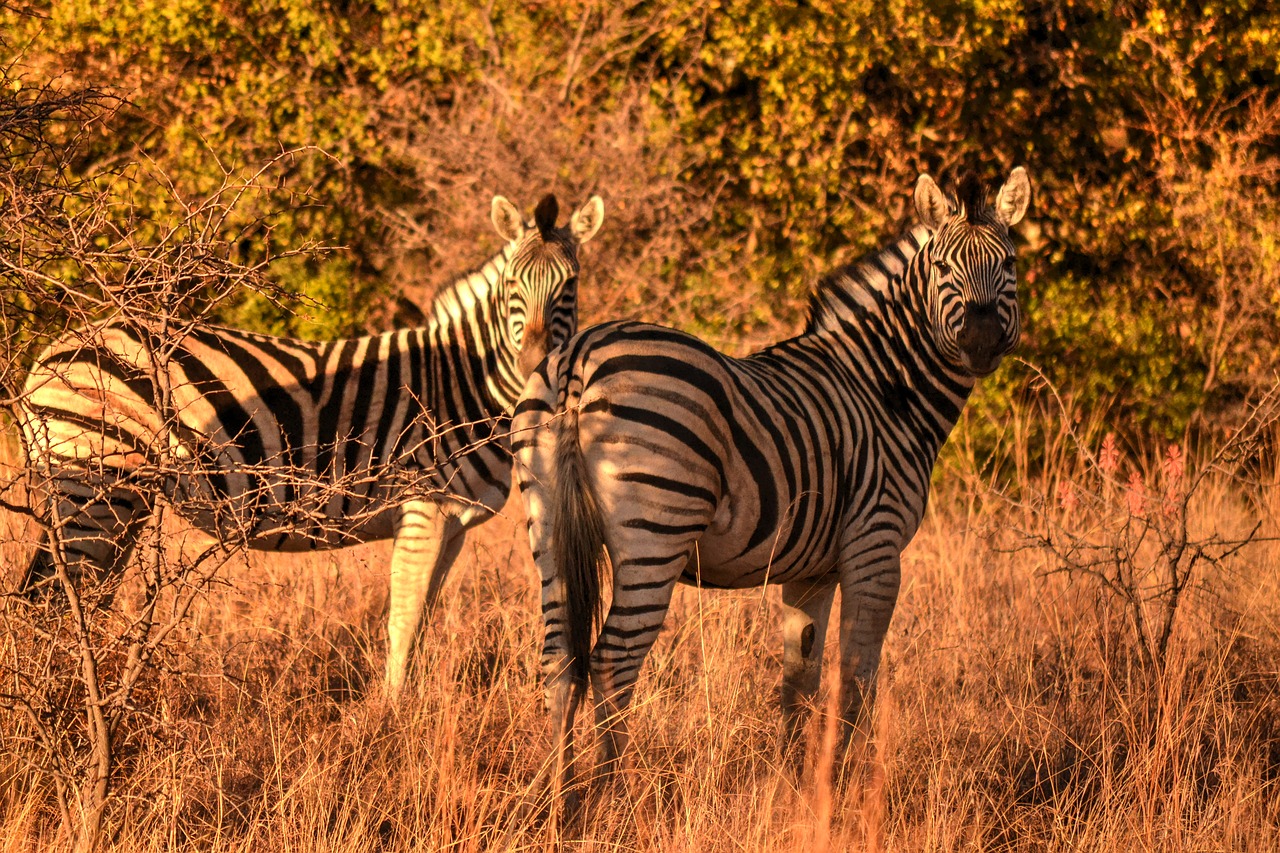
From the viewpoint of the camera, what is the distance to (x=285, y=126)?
9.62 m

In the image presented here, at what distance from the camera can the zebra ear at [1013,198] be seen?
5.24 m

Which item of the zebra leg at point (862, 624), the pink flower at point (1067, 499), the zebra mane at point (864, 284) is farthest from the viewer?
the pink flower at point (1067, 499)

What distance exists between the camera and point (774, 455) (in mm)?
4270

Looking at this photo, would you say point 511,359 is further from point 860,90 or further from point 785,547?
point 860,90

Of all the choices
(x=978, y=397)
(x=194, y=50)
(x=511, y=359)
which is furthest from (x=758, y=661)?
(x=194, y=50)

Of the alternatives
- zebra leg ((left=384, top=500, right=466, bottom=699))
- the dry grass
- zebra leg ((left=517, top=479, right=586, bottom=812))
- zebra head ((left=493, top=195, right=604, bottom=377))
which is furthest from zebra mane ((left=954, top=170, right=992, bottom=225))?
zebra leg ((left=384, top=500, right=466, bottom=699))

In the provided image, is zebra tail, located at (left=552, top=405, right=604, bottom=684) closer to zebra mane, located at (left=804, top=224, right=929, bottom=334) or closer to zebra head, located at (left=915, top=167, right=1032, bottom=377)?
zebra mane, located at (left=804, top=224, right=929, bottom=334)

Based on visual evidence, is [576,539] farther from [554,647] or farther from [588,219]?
[588,219]

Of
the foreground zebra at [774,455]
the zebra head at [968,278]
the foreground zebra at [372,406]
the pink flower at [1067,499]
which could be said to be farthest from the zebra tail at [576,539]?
the pink flower at [1067,499]

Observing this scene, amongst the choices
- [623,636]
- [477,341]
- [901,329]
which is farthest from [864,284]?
[623,636]

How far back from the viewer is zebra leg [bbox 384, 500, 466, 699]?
5320mm

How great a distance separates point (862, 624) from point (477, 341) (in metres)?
2.31

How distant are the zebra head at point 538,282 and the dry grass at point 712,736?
110cm

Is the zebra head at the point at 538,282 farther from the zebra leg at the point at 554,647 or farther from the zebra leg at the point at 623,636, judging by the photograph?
the zebra leg at the point at 623,636
